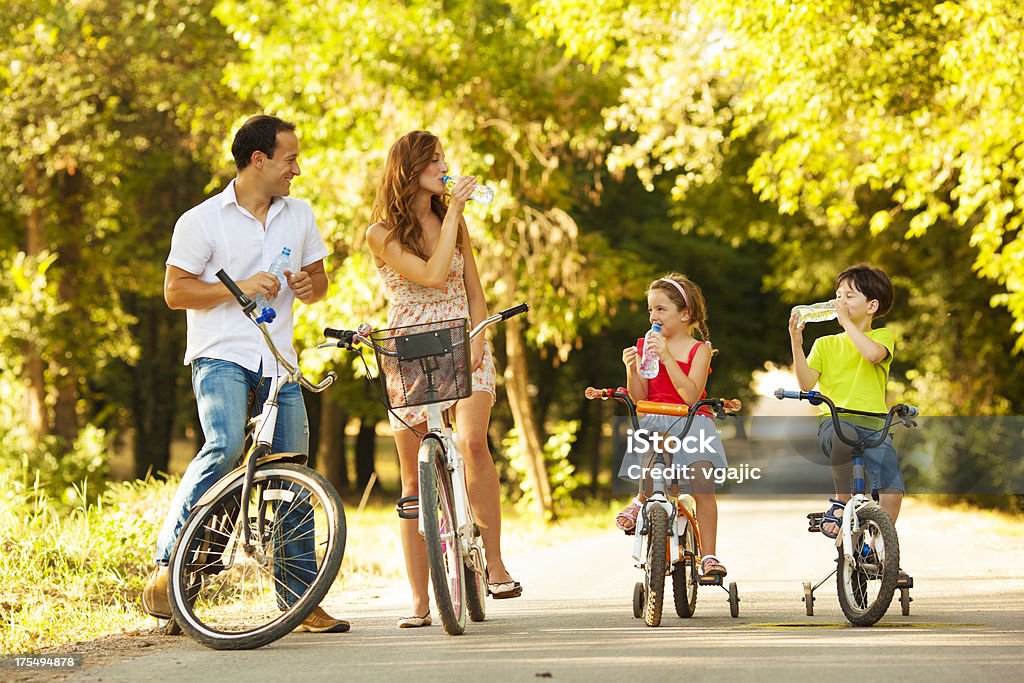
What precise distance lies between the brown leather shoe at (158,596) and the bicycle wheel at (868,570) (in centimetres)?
294

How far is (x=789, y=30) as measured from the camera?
45.1 feet


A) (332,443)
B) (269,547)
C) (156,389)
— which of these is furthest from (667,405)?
(156,389)

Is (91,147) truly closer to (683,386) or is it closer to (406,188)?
(406,188)

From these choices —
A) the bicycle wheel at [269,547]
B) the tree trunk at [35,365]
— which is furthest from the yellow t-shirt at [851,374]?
the tree trunk at [35,365]

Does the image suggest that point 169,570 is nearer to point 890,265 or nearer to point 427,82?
point 427,82

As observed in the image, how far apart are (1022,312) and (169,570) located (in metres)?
10.8

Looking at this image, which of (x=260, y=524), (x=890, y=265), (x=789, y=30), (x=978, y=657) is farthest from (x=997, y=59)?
(x=890, y=265)

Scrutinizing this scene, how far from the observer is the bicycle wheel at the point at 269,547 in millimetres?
5449

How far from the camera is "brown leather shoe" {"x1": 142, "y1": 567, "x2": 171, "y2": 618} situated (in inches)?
227

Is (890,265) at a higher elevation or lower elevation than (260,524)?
higher

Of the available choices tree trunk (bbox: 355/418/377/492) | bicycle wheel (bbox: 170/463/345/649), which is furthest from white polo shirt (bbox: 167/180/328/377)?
tree trunk (bbox: 355/418/377/492)

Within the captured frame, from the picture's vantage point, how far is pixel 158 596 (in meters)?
5.79

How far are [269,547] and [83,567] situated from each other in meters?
3.04

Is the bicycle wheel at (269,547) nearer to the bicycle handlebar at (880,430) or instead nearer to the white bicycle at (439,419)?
the white bicycle at (439,419)
